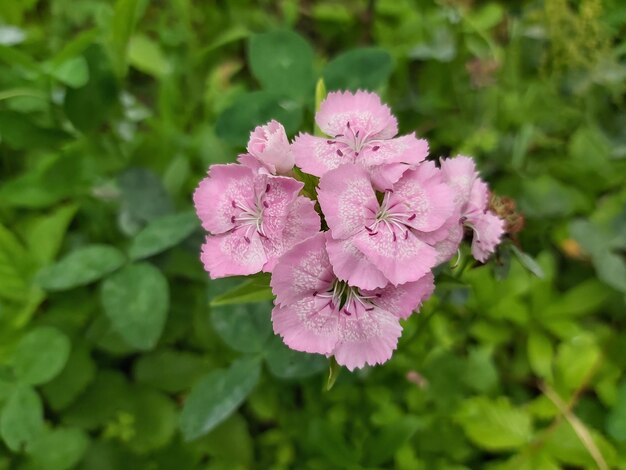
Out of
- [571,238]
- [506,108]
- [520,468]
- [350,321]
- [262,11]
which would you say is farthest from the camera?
[262,11]

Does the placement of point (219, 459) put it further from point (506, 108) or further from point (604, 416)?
point (506, 108)

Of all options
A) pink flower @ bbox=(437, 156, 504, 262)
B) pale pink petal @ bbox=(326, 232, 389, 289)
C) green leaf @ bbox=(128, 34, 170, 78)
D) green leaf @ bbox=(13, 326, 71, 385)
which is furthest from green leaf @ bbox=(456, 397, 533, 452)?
green leaf @ bbox=(128, 34, 170, 78)

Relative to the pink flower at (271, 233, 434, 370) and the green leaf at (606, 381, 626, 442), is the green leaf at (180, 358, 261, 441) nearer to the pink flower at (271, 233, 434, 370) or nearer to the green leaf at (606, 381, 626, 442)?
the pink flower at (271, 233, 434, 370)

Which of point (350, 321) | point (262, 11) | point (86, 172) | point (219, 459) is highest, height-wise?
point (350, 321)

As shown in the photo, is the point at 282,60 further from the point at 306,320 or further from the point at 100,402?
the point at 100,402

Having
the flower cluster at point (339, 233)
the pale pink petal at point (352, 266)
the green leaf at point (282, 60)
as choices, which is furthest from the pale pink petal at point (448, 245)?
the green leaf at point (282, 60)

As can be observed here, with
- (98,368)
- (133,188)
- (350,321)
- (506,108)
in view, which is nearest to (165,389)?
(98,368)

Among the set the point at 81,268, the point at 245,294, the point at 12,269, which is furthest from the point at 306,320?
the point at 12,269
